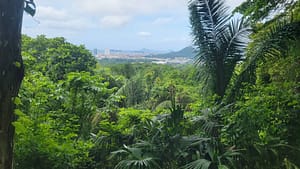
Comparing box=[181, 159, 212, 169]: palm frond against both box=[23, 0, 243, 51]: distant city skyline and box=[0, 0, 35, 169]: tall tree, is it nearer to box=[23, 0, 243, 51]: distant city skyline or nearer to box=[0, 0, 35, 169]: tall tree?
box=[0, 0, 35, 169]: tall tree

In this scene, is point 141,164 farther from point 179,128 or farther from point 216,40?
point 216,40

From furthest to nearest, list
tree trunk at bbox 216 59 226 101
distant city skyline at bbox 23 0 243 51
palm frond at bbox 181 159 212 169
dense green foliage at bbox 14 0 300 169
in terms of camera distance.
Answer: distant city skyline at bbox 23 0 243 51
tree trunk at bbox 216 59 226 101
dense green foliage at bbox 14 0 300 169
palm frond at bbox 181 159 212 169

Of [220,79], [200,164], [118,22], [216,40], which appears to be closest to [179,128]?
[200,164]

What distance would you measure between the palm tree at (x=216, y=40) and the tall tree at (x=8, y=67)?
2975mm

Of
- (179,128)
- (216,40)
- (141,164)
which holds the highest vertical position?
(216,40)

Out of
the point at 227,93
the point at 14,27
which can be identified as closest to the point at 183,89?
the point at 227,93

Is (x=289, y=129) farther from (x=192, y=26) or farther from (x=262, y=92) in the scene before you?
(x=192, y=26)

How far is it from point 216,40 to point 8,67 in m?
3.21

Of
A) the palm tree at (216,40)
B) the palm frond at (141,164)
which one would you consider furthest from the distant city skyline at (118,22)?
the palm frond at (141,164)

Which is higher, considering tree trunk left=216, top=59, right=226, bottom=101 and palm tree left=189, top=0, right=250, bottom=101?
palm tree left=189, top=0, right=250, bottom=101

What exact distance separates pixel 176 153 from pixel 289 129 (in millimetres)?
1327

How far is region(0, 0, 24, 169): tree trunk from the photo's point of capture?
1.61m

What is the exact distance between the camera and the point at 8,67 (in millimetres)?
1631

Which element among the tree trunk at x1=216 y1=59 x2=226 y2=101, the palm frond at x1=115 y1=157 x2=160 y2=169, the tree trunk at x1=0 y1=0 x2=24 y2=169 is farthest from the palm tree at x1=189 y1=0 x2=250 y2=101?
the tree trunk at x1=0 y1=0 x2=24 y2=169
